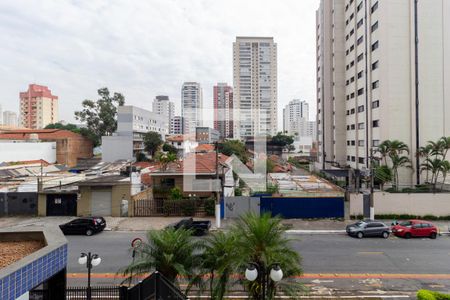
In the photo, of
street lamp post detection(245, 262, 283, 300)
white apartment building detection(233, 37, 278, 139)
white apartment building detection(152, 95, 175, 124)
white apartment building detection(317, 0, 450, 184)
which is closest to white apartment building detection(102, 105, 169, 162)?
white apartment building detection(233, 37, 278, 139)

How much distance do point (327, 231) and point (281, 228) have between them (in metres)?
15.1

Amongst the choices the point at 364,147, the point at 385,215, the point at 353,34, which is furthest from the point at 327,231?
the point at 353,34

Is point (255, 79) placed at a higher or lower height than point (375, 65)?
higher

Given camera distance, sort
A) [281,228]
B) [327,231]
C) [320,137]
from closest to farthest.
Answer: [281,228]
[327,231]
[320,137]

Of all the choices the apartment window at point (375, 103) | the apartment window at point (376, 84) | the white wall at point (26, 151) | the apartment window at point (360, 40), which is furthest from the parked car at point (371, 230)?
the white wall at point (26, 151)

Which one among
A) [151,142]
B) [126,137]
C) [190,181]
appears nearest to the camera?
[190,181]

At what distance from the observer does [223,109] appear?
70375 mm

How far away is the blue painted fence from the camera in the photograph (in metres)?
25.4

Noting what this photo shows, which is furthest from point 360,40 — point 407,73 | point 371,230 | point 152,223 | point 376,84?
point 152,223

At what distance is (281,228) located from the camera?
873 cm

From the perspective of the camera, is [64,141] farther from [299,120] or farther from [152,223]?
[299,120]

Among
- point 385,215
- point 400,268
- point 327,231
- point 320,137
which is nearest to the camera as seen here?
point 400,268

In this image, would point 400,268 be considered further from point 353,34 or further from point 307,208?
point 353,34

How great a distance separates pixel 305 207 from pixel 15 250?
21826mm
